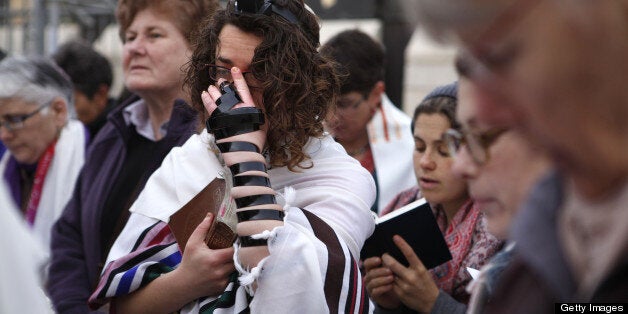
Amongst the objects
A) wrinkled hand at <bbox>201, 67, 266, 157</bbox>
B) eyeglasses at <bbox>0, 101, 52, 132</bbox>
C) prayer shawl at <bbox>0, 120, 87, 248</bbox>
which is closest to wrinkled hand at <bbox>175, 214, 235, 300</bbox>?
wrinkled hand at <bbox>201, 67, 266, 157</bbox>

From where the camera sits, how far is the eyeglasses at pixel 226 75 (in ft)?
8.43

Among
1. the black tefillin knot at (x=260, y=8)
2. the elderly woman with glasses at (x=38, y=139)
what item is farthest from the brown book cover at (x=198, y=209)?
the elderly woman with glasses at (x=38, y=139)

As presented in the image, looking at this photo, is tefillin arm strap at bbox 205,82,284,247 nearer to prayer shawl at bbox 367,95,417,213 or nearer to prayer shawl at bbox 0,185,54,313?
prayer shawl at bbox 0,185,54,313

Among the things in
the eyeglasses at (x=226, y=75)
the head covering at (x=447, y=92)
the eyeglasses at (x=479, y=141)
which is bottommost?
the head covering at (x=447, y=92)

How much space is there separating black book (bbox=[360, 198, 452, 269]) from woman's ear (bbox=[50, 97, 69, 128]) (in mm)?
2512

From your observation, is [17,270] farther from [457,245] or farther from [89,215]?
[89,215]

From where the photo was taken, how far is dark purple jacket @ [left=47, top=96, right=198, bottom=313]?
3.45 m

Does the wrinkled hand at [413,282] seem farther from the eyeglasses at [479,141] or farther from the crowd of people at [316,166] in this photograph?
the eyeglasses at [479,141]

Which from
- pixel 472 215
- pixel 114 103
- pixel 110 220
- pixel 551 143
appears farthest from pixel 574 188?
pixel 114 103

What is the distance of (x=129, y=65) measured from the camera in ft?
12.1

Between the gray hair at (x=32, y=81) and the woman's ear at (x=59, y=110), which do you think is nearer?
the gray hair at (x=32, y=81)

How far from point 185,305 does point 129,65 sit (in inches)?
56.4

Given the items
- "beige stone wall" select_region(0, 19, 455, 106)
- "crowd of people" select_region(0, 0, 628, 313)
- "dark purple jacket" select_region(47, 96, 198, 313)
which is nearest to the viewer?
"crowd of people" select_region(0, 0, 628, 313)

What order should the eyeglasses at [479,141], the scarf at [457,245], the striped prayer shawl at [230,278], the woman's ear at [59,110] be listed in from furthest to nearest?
the woman's ear at [59,110] → the scarf at [457,245] → the striped prayer shawl at [230,278] → the eyeglasses at [479,141]
